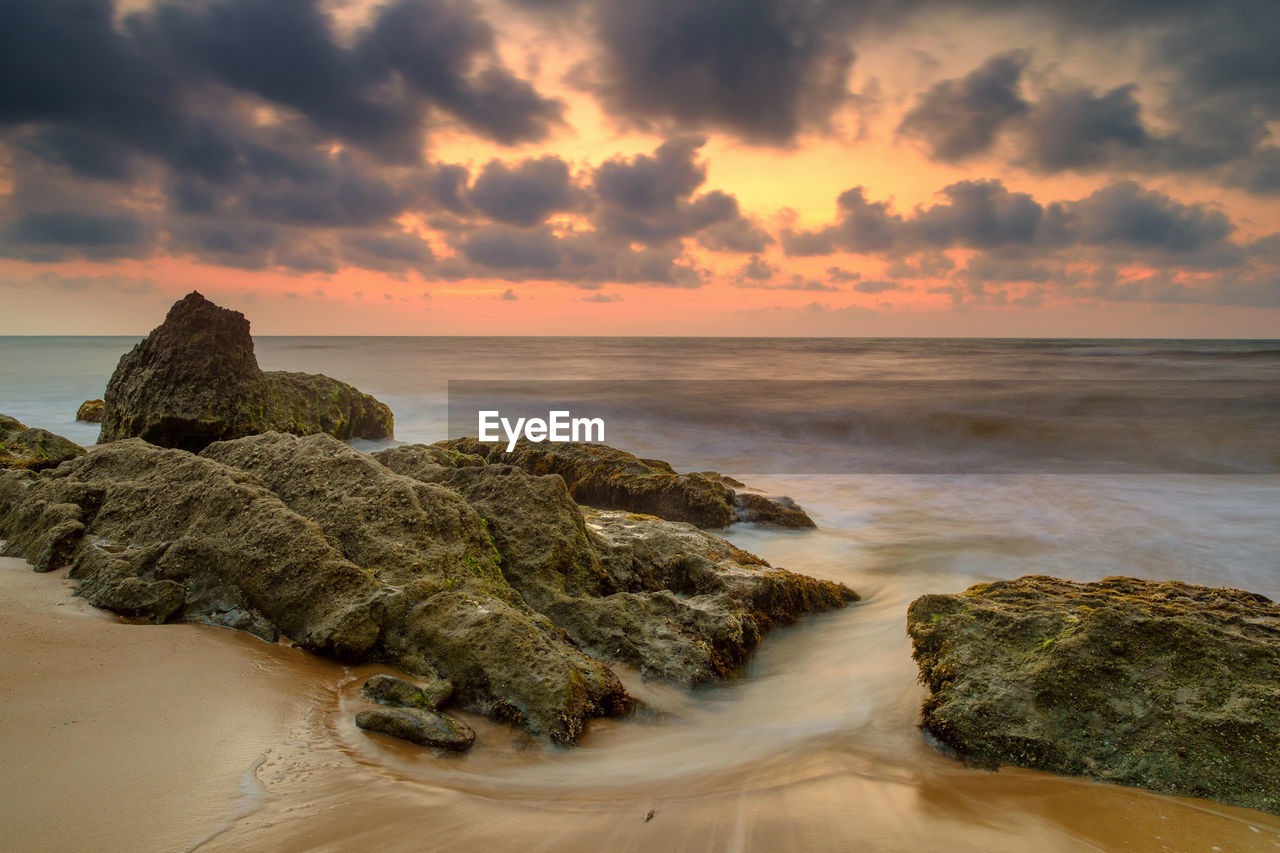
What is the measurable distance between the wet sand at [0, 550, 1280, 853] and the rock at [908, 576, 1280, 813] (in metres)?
0.10

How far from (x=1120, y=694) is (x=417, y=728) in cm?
252

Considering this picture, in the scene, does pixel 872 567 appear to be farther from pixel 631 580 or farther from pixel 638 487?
pixel 631 580

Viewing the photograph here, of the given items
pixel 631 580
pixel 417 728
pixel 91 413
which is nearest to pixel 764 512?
pixel 631 580

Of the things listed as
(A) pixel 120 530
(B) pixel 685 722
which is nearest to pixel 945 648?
(B) pixel 685 722

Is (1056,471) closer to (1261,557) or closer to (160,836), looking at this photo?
(1261,557)

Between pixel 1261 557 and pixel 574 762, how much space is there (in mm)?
8734

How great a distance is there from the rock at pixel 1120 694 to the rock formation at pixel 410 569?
1226 mm

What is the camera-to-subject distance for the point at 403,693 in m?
2.70

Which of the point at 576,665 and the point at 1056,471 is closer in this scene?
the point at 576,665

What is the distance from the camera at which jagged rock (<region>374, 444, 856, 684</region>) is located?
3574mm

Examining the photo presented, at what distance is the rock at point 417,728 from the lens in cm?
247

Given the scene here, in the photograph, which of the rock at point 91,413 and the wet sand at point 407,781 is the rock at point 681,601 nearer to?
the wet sand at point 407,781

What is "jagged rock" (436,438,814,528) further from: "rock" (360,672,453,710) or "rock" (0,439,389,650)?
"rock" (360,672,453,710)

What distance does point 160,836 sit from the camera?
1850mm
